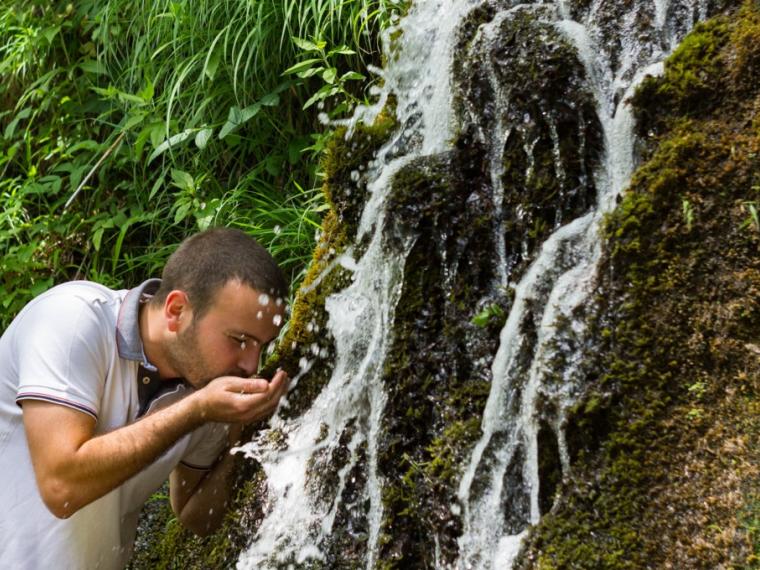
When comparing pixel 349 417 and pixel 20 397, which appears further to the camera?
pixel 349 417

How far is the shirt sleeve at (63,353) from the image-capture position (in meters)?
2.33

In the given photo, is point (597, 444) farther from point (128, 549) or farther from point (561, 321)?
point (128, 549)

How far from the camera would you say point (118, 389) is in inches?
101

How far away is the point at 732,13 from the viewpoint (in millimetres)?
2297

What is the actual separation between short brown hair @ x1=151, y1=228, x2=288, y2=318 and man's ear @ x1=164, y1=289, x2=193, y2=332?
0.02 m

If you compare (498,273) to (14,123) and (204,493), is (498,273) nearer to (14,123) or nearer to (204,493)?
(204,493)

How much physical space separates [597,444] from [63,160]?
395 centimetres

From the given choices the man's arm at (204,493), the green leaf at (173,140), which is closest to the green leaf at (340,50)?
the green leaf at (173,140)

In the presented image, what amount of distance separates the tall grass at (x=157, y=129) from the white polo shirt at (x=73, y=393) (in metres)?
1.30

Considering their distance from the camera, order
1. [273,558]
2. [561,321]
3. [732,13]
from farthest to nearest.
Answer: [273,558], [732,13], [561,321]

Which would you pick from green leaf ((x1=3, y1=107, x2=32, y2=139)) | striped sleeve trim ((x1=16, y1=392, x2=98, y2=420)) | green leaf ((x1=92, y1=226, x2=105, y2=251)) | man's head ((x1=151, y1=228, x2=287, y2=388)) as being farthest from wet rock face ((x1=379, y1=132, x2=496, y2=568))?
green leaf ((x1=3, y1=107, x2=32, y2=139))

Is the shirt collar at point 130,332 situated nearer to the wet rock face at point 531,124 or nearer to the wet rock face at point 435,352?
the wet rock face at point 435,352

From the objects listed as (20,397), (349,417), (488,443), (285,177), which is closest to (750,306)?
(488,443)

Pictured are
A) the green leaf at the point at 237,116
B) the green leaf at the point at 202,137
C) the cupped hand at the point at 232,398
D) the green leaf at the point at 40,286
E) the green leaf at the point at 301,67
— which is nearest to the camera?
the cupped hand at the point at 232,398
